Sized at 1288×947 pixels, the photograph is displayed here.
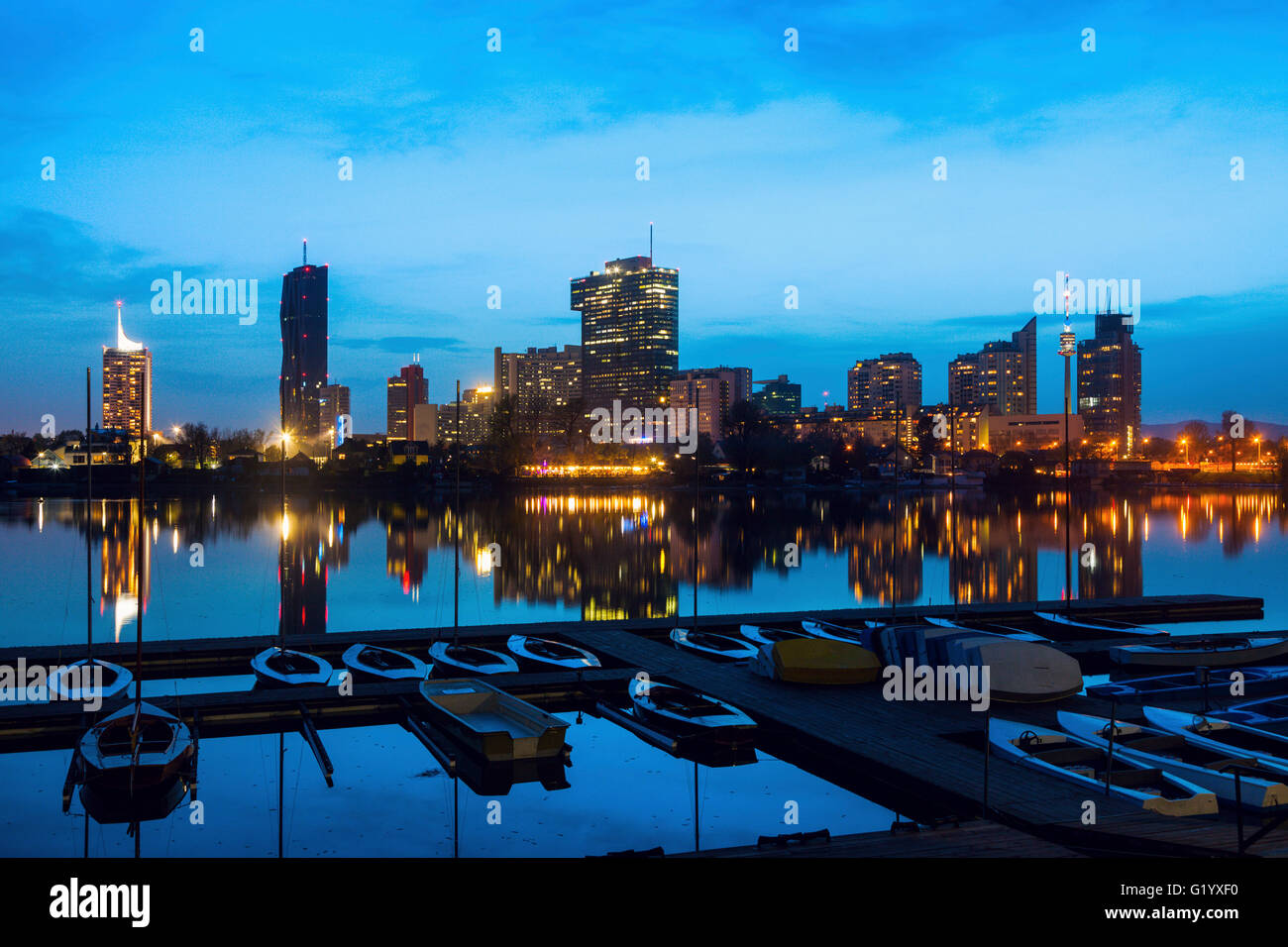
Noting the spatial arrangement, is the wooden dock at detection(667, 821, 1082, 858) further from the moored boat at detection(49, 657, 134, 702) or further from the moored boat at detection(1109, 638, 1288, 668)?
the moored boat at detection(1109, 638, 1288, 668)

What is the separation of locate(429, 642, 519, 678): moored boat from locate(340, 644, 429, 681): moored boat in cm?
38

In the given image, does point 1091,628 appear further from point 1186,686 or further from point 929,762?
point 929,762

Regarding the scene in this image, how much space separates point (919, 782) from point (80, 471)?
178123mm

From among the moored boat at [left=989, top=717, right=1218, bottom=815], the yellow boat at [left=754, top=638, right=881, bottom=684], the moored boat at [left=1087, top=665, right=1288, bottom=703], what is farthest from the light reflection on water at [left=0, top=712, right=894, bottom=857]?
the moored boat at [left=1087, top=665, right=1288, bottom=703]

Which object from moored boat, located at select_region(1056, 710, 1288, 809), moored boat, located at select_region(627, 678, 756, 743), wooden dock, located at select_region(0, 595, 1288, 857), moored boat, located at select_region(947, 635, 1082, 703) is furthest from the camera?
moored boat, located at select_region(947, 635, 1082, 703)

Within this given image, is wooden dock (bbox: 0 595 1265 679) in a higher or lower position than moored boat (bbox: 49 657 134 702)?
lower

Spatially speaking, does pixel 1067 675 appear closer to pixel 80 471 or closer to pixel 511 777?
pixel 511 777

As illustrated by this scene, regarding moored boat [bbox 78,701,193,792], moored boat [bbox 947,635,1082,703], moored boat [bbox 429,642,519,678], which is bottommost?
moored boat [bbox 429,642,519,678]

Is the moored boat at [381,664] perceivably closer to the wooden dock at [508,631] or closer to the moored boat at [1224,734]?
the wooden dock at [508,631]

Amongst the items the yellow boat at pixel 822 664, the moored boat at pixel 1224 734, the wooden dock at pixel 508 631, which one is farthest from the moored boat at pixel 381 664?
the moored boat at pixel 1224 734

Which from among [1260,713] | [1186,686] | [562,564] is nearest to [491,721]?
[1260,713]

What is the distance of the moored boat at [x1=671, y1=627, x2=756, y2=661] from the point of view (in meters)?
27.0

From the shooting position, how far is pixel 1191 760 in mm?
16875
